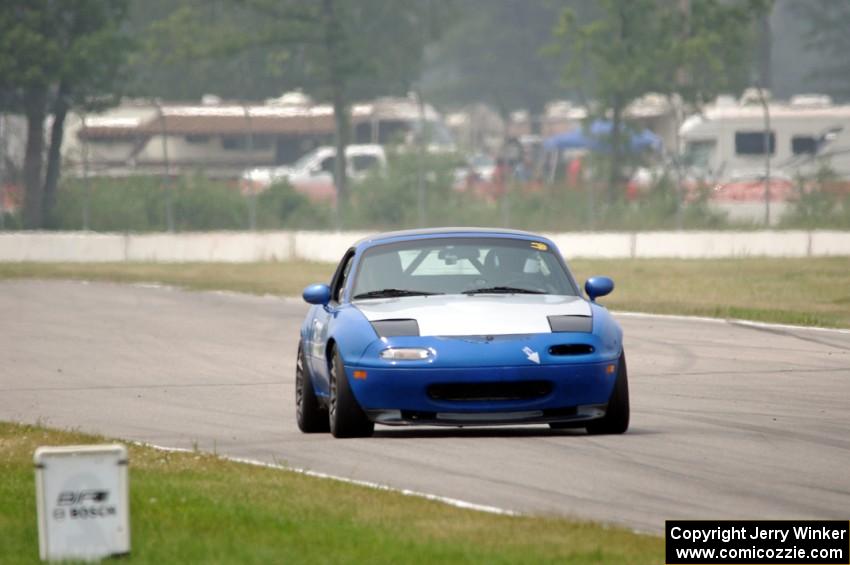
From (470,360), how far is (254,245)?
87.7ft

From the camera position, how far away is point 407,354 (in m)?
11.0

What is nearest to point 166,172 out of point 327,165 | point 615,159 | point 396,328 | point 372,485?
point 615,159

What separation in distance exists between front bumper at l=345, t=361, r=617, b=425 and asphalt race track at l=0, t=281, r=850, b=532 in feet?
0.62

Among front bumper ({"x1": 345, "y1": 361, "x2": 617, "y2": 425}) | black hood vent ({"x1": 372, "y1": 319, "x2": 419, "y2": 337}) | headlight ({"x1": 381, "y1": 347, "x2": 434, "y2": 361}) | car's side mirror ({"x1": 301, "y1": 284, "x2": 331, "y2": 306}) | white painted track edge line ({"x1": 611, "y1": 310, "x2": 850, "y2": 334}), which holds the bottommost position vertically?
white painted track edge line ({"x1": 611, "y1": 310, "x2": 850, "y2": 334})

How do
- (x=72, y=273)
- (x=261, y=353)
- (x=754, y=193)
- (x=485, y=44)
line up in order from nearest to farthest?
1. (x=261, y=353)
2. (x=72, y=273)
3. (x=754, y=193)
4. (x=485, y=44)

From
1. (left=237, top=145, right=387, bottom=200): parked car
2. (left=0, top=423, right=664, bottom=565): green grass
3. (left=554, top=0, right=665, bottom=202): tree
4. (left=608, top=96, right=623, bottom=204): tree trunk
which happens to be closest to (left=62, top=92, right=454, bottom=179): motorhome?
(left=237, top=145, right=387, bottom=200): parked car

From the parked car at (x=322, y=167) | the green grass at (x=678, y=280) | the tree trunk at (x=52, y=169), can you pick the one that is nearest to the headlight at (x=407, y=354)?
the green grass at (x=678, y=280)

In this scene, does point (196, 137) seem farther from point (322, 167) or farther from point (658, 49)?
point (658, 49)

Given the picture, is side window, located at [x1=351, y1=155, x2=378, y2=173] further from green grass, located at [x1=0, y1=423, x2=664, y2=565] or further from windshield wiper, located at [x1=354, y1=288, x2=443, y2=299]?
green grass, located at [x1=0, y1=423, x2=664, y2=565]

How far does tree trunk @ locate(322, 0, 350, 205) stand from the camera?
133ft

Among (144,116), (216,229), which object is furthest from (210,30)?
(216,229)

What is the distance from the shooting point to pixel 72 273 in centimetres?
3362

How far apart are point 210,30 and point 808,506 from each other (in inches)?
1659

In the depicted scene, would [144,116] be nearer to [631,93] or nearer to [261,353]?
[631,93]
